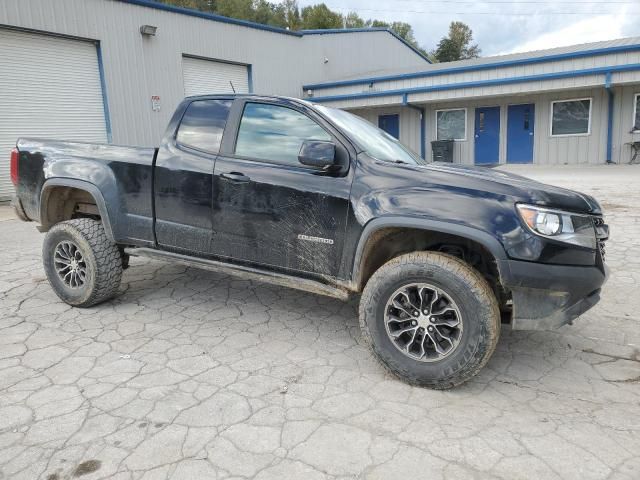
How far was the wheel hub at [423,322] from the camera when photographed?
303 centimetres

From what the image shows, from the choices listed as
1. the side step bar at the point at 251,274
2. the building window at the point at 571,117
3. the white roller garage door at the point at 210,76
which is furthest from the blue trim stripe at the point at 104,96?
the building window at the point at 571,117

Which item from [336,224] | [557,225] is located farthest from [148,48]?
[557,225]

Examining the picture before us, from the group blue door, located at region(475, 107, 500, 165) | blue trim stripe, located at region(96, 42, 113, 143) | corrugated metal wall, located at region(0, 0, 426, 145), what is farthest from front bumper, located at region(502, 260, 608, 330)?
blue door, located at region(475, 107, 500, 165)

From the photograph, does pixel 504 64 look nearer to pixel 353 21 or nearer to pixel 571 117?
pixel 571 117

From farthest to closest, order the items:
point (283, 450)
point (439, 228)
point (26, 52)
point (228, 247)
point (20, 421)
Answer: point (26, 52), point (228, 247), point (439, 228), point (20, 421), point (283, 450)

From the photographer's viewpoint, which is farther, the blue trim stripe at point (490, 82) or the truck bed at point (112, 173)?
the blue trim stripe at point (490, 82)

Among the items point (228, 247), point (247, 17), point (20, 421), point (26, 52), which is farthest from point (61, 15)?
point (247, 17)

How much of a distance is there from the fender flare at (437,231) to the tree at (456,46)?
59975 mm

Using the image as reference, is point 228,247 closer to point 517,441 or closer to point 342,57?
point 517,441

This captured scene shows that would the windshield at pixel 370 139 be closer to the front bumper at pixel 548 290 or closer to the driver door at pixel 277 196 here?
the driver door at pixel 277 196

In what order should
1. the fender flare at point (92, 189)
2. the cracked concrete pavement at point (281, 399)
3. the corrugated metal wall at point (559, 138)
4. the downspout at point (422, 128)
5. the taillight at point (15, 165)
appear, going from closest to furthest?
the cracked concrete pavement at point (281, 399), the fender flare at point (92, 189), the taillight at point (15, 165), the corrugated metal wall at point (559, 138), the downspout at point (422, 128)

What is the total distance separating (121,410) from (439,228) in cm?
216

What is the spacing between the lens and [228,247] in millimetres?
3826

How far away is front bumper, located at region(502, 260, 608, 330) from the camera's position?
281 centimetres
